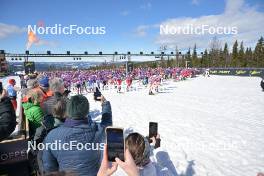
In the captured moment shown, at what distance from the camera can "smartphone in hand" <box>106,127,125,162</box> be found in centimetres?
205

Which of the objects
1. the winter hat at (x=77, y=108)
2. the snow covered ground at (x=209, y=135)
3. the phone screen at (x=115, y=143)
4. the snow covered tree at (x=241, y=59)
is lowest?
the snow covered ground at (x=209, y=135)

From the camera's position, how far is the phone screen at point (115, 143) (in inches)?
80.6

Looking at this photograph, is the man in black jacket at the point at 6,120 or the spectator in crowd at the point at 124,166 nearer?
the spectator in crowd at the point at 124,166

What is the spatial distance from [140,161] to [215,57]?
83901 millimetres

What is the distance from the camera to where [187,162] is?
6.11m

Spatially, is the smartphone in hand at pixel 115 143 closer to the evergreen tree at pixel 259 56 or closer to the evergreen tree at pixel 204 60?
the evergreen tree at pixel 259 56

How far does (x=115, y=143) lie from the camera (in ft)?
6.83

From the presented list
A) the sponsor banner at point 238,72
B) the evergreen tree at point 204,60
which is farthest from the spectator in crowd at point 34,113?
the evergreen tree at point 204,60

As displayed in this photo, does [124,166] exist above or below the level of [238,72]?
below

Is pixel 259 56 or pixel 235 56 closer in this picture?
pixel 259 56

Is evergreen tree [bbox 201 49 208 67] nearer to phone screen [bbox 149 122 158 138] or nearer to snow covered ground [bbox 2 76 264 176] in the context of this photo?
snow covered ground [bbox 2 76 264 176]

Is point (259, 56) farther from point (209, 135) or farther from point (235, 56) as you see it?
point (209, 135)

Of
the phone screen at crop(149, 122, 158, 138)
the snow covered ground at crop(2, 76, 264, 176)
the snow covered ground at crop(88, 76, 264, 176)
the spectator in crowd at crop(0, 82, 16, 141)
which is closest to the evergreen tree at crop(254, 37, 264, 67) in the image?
the snow covered ground at crop(2, 76, 264, 176)

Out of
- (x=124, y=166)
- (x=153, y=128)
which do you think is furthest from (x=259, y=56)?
(x=124, y=166)
